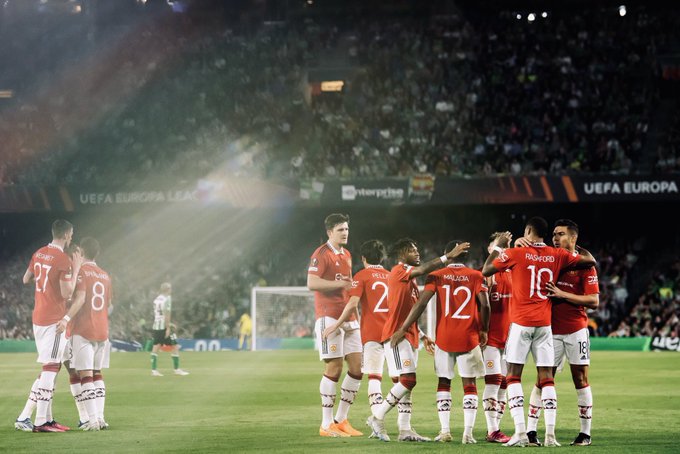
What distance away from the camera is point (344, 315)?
39.4 ft

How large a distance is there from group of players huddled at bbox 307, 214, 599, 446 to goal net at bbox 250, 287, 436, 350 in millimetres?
24981

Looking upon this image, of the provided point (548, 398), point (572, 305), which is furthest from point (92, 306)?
point (572, 305)

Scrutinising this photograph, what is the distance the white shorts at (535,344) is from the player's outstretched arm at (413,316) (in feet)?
3.35

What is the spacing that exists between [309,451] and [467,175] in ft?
91.9

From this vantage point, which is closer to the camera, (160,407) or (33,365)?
(160,407)

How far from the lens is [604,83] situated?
40750mm

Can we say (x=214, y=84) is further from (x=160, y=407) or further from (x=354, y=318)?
(x=354, y=318)

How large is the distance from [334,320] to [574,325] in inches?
110

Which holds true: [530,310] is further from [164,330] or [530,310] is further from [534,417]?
[164,330]

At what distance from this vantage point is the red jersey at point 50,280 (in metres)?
12.9

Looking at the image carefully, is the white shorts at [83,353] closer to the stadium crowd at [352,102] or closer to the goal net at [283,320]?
the goal net at [283,320]

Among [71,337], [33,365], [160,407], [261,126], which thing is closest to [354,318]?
[71,337]

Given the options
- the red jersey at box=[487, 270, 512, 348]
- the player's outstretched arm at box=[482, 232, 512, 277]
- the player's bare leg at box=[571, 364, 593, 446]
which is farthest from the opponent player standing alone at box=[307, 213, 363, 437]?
the player's bare leg at box=[571, 364, 593, 446]

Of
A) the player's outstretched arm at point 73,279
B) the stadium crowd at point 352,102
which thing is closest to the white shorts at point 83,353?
the player's outstretched arm at point 73,279
